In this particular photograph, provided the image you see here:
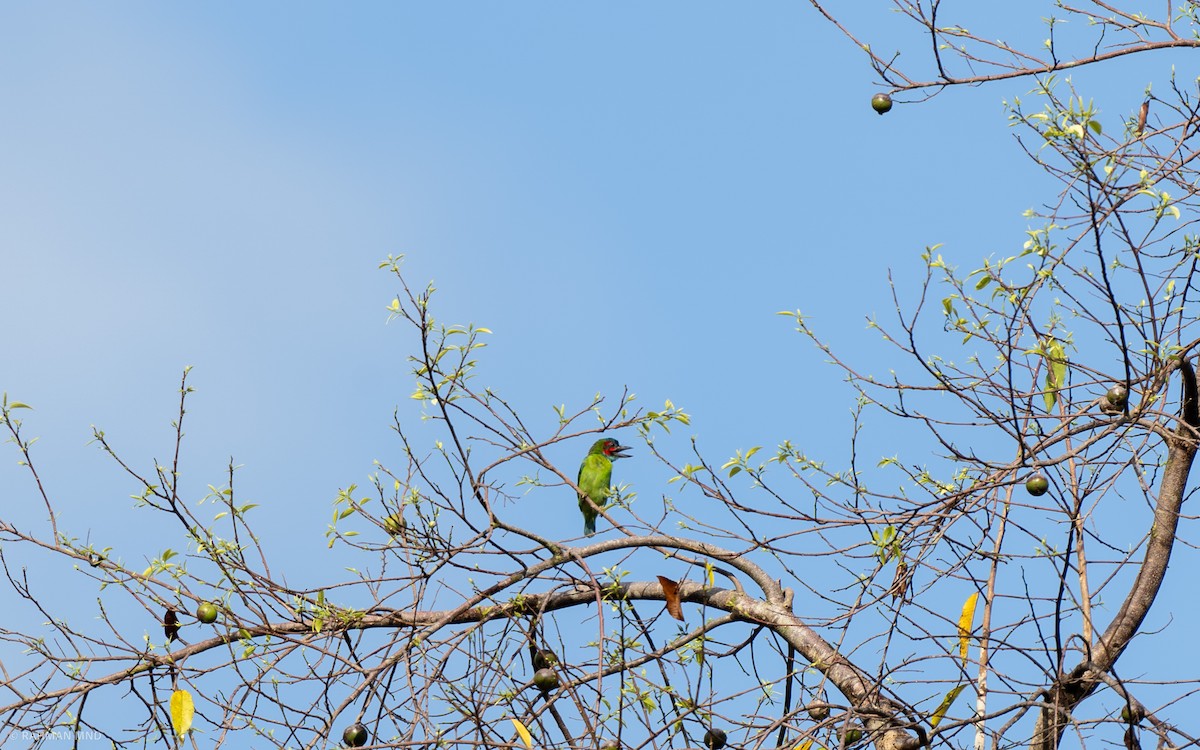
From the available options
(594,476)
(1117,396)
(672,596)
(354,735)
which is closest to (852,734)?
(672,596)

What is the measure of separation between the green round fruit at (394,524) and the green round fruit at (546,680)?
737 mm

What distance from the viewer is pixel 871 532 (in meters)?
3.99

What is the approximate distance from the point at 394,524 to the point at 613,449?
4.57 meters

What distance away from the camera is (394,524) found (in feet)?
14.7

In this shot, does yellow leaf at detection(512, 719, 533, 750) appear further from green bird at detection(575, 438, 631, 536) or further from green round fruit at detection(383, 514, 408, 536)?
green bird at detection(575, 438, 631, 536)

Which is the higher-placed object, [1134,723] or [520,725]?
[520,725]

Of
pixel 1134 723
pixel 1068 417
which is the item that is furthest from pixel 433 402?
pixel 1134 723

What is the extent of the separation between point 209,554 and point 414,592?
0.77m

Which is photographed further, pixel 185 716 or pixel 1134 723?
pixel 185 716

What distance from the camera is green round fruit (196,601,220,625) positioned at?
447 centimetres

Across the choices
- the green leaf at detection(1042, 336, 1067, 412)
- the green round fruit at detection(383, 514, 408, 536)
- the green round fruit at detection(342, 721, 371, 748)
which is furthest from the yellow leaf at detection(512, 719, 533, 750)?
the green leaf at detection(1042, 336, 1067, 412)

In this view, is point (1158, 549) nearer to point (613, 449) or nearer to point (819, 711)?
point (819, 711)

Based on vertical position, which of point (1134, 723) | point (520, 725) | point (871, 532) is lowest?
point (1134, 723)

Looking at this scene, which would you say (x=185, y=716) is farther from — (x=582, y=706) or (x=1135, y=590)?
(x=1135, y=590)
